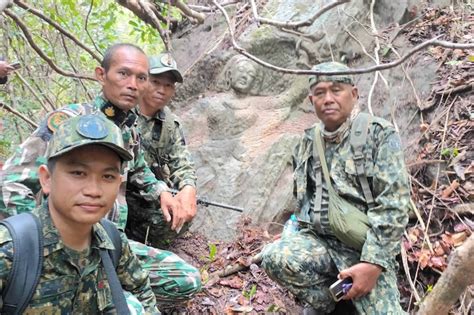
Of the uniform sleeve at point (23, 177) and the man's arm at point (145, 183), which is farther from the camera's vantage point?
the man's arm at point (145, 183)

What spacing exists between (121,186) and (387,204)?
2105 mm

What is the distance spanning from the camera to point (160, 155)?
467cm

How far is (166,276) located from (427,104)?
3472mm

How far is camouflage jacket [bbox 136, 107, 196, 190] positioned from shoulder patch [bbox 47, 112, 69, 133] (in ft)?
4.37

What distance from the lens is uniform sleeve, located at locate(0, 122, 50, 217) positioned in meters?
2.94

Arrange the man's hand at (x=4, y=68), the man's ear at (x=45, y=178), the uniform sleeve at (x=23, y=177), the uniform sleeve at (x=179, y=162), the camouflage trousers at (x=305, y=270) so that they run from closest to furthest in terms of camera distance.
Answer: the man's ear at (x=45, y=178) → the uniform sleeve at (x=23, y=177) → the camouflage trousers at (x=305, y=270) → the man's hand at (x=4, y=68) → the uniform sleeve at (x=179, y=162)

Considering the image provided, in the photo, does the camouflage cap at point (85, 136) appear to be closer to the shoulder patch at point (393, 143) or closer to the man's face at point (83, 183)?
the man's face at point (83, 183)

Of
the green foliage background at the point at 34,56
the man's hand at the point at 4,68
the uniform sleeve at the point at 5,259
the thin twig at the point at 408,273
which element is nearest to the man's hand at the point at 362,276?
the thin twig at the point at 408,273

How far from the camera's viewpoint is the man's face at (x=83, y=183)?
7.15ft

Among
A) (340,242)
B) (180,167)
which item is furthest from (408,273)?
(180,167)

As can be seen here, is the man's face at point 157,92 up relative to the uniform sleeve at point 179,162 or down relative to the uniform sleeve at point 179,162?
up

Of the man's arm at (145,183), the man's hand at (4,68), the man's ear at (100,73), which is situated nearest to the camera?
the man's ear at (100,73)

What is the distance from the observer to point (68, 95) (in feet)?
27.5

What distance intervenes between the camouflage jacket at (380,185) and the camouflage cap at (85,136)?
1.88m
